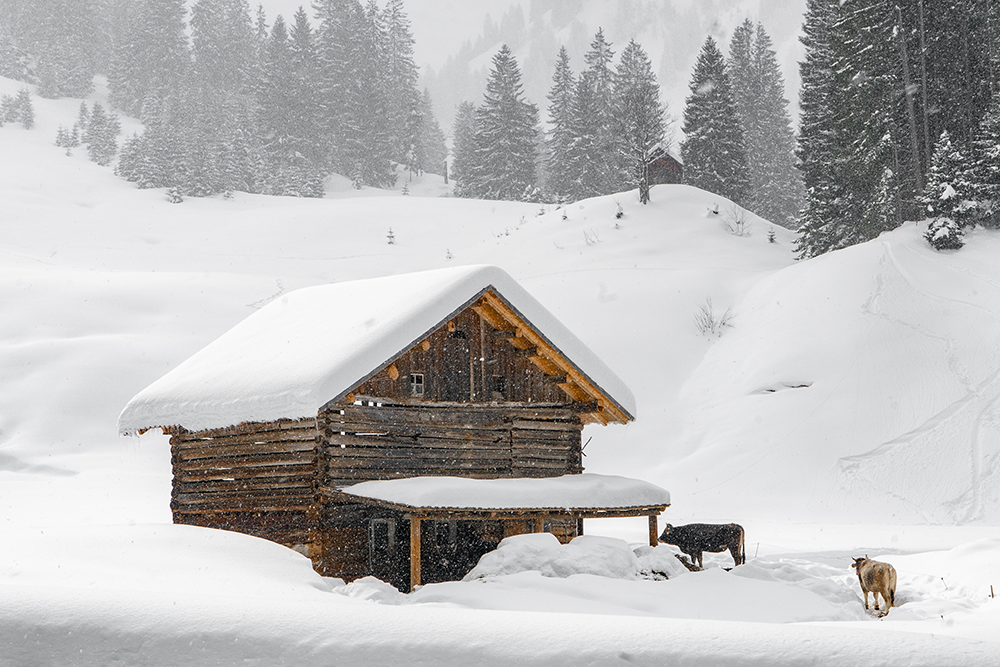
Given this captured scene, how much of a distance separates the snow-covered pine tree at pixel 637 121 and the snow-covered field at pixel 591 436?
260cm

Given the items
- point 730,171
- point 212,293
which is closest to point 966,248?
point 730,171

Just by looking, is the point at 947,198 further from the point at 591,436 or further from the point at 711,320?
the point at 591,436

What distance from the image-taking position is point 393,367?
16.2 meters

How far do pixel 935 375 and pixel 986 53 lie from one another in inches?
773

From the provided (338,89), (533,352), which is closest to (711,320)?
(533,352)

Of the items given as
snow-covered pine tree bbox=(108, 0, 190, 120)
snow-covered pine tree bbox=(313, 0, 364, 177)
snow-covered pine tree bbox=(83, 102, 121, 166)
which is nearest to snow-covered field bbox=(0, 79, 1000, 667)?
snow-covered pine tree bbox=(83, 102, 121, 166)

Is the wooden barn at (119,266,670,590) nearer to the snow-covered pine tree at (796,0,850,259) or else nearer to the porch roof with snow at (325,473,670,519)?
the porch roof with snow at (325,473,670,519)

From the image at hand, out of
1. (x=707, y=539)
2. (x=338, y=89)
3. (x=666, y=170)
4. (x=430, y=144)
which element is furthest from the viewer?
(x=430, y=144)

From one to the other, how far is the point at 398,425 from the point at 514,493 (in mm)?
2734

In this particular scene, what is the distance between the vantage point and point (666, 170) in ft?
193

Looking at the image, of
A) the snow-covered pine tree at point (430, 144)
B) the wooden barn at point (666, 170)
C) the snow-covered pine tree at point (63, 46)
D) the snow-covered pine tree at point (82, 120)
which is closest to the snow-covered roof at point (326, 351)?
the wooden barn at point (666, 170)

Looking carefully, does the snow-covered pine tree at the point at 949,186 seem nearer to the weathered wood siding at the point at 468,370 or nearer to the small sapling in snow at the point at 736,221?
the small sapling in snow at the point at 736,221

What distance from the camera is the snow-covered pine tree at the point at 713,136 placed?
56531mm

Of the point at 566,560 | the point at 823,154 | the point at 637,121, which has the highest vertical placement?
the point at 637,121
